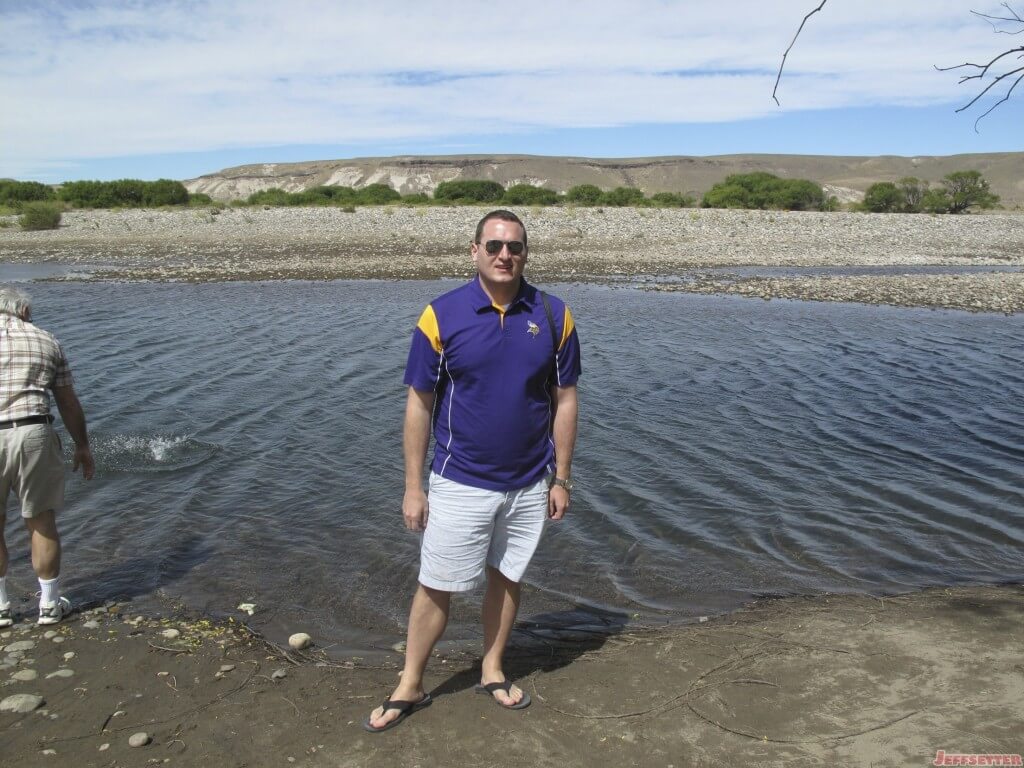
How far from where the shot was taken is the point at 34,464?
4.92 meters

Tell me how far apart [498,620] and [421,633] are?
0.40m

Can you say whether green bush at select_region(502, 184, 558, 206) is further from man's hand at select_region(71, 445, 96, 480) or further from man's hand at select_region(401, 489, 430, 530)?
man's hand at select_region(401, 489, 430, 530)

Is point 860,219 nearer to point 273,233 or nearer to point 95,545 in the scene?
point 273,233

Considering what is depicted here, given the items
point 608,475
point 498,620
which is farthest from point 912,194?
point 498,620

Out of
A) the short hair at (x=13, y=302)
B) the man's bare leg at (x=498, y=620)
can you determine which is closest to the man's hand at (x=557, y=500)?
the man's bare leg at (x=498, y=620)

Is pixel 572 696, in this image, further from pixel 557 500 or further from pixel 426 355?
pixel 426 355

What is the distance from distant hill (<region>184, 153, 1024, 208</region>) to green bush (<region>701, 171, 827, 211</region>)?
8185 centimetres

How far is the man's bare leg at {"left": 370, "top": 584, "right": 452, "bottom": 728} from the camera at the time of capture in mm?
4012

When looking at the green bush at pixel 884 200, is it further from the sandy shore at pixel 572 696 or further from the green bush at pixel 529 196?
the sandy shore at pixel 572 696

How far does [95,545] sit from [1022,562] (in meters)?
6.89

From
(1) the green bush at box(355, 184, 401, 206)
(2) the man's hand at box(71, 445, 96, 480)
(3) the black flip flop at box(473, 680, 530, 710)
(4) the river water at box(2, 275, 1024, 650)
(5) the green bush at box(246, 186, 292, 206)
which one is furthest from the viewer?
(5) the green bush at box(246, 186, 292, 206)

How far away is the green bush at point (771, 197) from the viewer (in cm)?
5356

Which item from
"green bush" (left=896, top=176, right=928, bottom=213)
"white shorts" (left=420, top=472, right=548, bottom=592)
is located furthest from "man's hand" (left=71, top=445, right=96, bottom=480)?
"green bush" (left=896, top=176, right=928, bottom=213)

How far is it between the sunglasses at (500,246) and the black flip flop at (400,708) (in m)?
2.15
